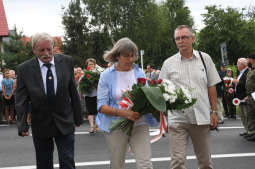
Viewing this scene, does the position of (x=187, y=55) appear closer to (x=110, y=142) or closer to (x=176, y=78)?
(x=176, y=78)

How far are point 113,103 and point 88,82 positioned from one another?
6615 millimetres

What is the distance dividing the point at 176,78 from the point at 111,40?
144 feet

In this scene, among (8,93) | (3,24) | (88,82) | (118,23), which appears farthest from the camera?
(3,24)

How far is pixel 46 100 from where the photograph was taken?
4.21 metres

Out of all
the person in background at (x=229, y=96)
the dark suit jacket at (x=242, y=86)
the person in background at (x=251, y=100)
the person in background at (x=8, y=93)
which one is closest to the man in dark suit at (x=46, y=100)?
the person in background at (x=251, y=100)

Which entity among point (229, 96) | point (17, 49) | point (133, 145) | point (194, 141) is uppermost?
point (17, 49)

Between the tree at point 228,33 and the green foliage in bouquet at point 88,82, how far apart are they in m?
33.2

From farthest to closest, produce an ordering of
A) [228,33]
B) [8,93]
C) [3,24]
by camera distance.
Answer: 1. [3,24]
2. [228,33]
3. [8,93]

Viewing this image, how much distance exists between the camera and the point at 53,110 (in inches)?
167

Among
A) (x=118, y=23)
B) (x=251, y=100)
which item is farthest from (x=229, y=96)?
(x=118, y=23)

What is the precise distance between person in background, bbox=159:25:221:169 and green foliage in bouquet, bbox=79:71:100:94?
239 inches

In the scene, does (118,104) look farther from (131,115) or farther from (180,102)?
(180,102)

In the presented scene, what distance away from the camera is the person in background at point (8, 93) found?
15.4 m

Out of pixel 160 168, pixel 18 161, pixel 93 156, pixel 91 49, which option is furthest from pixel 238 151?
pixel 91 49
